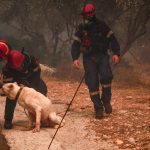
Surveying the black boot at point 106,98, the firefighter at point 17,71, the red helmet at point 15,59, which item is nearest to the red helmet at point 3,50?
the firefighter at point 17,71

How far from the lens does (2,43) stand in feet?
25.4

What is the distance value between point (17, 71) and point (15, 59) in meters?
0.46

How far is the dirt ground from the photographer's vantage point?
7.18 meters

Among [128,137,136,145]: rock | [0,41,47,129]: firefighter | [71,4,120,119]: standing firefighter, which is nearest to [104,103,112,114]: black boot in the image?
[71,4,120,119]: standing firefighter

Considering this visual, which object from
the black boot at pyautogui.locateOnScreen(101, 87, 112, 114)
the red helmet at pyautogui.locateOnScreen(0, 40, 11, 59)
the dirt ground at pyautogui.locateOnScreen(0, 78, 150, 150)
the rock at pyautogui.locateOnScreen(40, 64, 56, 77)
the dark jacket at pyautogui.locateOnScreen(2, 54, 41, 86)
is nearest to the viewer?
the dirt ground at pyautogui.locateOnScreen(0, 78, 150, 150)

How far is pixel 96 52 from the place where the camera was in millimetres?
8914

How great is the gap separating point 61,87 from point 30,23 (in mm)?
10699

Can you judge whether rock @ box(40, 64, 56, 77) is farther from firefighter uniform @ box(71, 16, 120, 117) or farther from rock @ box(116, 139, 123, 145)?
rock @ box(116, 139, 123, 145)

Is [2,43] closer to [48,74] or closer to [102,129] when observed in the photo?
[102,129]

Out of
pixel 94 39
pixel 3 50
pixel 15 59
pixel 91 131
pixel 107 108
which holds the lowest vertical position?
pixel 91 131

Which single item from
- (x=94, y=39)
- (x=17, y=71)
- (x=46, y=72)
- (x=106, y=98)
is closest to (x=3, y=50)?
(x=17, y=71)

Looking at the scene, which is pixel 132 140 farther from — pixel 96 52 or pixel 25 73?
pixel 25 73

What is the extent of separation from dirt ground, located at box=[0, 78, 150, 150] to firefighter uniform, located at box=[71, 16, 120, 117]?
54 centimetres

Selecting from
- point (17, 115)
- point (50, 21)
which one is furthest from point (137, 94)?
point (50, 21)
